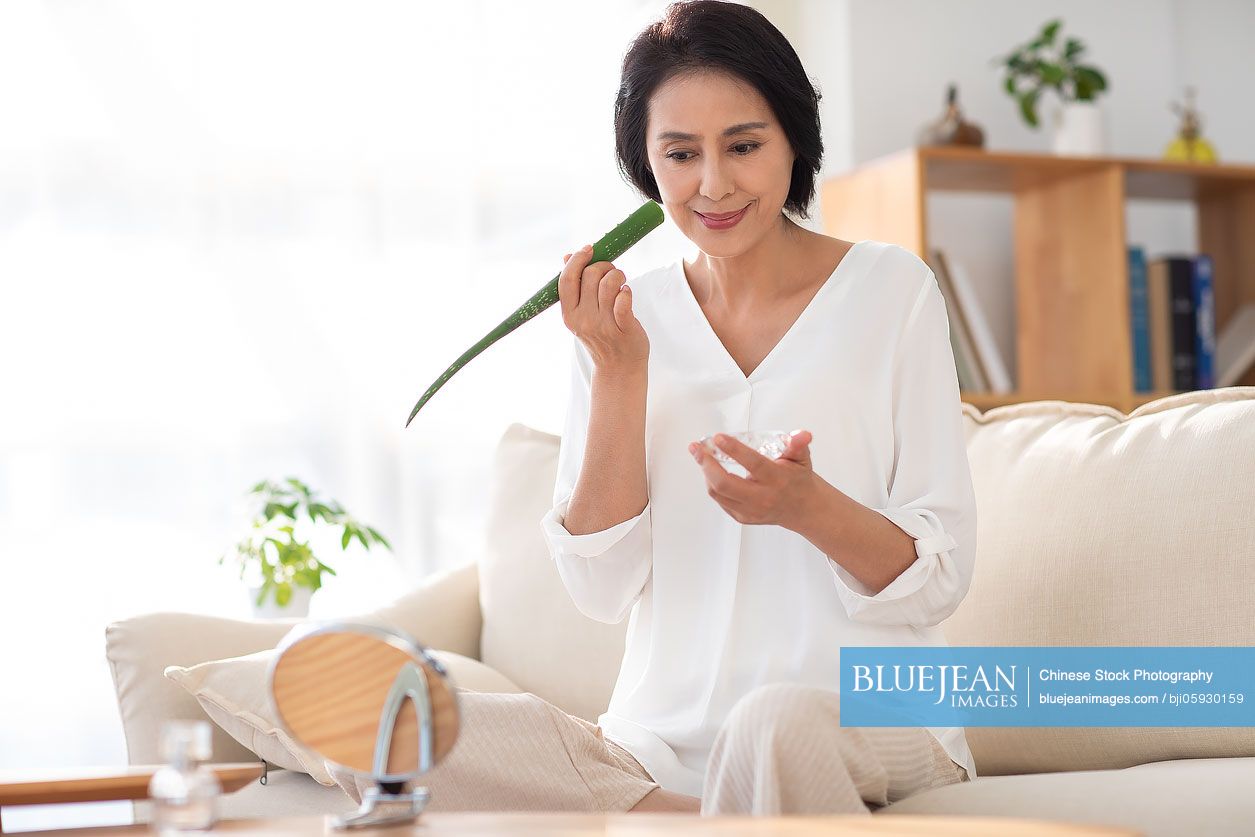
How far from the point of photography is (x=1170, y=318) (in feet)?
10.9

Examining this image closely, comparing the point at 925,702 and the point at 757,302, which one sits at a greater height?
the point at 757,302

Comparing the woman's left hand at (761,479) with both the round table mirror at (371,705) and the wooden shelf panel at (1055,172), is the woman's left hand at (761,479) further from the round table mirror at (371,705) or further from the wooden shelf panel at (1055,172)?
the wooden shelf panel at (1055,172)

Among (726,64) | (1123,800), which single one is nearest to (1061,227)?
(726,64)

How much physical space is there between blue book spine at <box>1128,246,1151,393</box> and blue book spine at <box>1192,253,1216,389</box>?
124mm

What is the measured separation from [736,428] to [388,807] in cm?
73

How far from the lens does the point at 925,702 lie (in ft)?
4.77

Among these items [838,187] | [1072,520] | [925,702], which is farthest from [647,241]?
[925,702]

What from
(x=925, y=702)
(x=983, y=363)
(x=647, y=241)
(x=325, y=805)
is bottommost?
(x=325, y=805)

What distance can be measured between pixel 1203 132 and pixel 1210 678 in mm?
2666

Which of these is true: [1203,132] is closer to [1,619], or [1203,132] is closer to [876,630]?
[876,630]

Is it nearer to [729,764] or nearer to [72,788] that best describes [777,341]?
[729,764]

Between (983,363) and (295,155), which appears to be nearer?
(295,155)

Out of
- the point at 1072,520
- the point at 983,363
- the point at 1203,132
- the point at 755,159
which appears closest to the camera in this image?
the point at 755,159

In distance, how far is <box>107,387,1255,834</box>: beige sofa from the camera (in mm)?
1325
